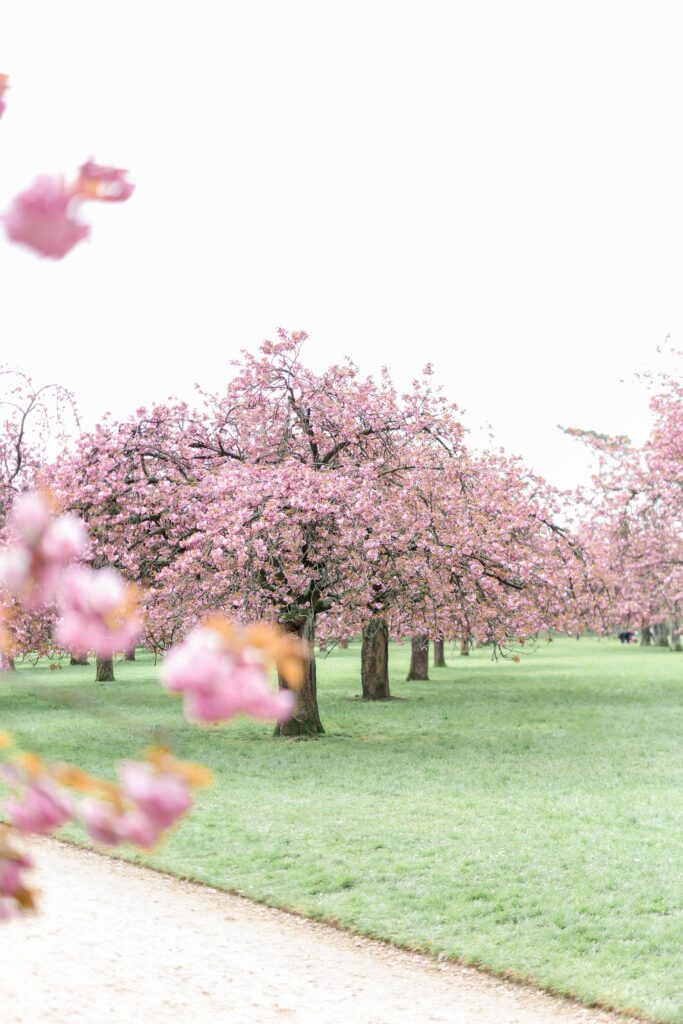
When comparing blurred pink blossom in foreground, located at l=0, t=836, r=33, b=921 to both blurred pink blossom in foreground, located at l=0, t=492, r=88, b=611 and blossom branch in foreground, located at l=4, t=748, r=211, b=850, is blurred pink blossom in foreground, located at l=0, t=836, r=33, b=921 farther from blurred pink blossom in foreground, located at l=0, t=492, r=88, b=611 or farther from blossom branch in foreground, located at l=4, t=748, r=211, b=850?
blurred pink blossom in foreground, located at l=0, t=492, r=88, b=611

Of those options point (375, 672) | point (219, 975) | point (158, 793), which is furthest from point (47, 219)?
point (375, 672)

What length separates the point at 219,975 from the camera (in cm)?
709

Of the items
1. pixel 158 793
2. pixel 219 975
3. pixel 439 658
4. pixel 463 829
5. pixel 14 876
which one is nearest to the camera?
pixel 158 793

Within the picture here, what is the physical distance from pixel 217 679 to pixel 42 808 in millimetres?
491

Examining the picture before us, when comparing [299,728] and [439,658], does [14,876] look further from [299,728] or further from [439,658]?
[439,658]

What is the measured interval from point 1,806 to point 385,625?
13.0 metres

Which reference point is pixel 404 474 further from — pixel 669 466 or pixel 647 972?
pixel 647 972

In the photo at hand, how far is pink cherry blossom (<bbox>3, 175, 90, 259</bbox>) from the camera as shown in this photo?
1519 mm

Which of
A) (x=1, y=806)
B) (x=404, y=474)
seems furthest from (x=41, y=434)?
(x=1, y=806)

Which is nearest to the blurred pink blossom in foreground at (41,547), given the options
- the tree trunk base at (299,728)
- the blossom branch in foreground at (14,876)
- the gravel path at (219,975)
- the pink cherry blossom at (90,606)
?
the pink cherry blossom at (90,606)

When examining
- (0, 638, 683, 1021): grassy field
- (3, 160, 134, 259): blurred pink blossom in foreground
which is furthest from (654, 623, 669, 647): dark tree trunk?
(3, 160, 134, 259): blurred pink blossom in foreground

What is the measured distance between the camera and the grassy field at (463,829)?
763 cm

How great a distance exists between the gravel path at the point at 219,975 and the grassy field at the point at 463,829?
1.14 feet

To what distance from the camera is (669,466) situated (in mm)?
24938
